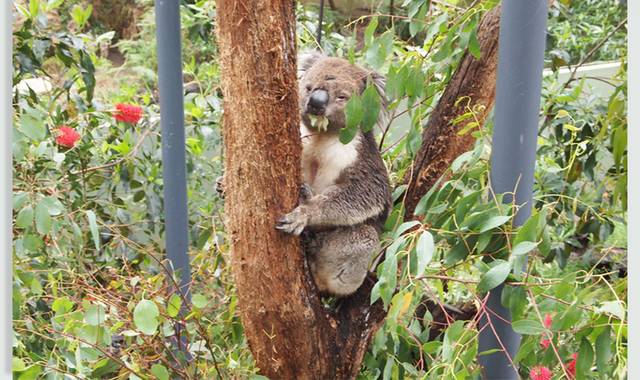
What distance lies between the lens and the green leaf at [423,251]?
1164 mm

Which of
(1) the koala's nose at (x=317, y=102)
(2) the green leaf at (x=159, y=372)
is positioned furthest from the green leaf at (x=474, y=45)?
(2) the green leaf at (x=159, y=372)

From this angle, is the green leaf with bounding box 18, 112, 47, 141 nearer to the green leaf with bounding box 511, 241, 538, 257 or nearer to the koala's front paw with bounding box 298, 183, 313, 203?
the koala's front paw with bounding box 298, 183, 313, 203

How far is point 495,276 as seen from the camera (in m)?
1.19

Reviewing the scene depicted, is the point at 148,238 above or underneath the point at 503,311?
underneath

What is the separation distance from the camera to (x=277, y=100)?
4.75 feet

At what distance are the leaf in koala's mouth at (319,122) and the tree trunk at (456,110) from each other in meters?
0.27

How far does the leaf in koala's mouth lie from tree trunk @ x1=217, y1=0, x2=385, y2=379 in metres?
0.37

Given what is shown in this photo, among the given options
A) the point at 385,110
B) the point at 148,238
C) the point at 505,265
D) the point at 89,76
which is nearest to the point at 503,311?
the point at 505,265

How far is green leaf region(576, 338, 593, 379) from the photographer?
1.15 metres

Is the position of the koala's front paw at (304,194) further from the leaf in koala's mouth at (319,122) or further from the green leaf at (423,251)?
the green leaf at (423,251)

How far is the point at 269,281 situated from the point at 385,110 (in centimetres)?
71

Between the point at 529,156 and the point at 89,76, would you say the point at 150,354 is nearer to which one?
the point at 89,76

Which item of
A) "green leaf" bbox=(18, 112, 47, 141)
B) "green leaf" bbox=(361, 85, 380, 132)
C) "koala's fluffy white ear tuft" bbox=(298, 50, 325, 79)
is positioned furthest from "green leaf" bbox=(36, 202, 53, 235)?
"koala's fluffy white ear tuft" bbox=(298, 50, 325, 79)

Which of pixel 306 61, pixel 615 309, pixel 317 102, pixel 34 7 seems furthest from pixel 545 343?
pixel 34 7
